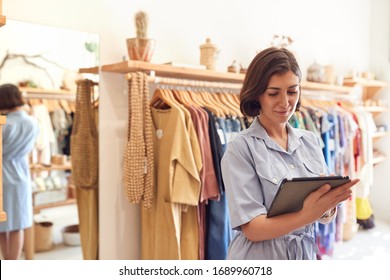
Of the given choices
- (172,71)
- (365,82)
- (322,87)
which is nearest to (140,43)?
(172,71)

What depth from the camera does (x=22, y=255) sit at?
1.39 meters

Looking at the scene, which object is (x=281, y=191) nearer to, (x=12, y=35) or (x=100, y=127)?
(x=100, y=127)

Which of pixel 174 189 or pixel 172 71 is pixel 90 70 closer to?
pixel 172 71

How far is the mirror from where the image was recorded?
1360 mm

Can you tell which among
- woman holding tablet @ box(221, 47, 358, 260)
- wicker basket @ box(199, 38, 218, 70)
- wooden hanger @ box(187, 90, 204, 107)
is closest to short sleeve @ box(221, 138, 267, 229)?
woman holding tablet @ box(221, 47, 358, 260)

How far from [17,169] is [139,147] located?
439 mm

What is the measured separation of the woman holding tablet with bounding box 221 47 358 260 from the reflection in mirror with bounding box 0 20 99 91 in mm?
862

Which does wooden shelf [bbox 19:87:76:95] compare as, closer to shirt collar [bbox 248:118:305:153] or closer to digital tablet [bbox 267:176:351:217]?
shirt collar [bbox 248:118:305:153]

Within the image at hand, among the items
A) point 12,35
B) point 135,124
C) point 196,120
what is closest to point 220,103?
point 196,120

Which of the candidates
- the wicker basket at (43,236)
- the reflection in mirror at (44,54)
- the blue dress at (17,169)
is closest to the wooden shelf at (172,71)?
the reflection in mirror at (44,54)

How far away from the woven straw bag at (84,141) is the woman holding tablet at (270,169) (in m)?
0.79

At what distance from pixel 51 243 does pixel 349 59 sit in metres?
2.39

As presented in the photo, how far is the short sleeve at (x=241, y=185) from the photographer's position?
0.86 meters

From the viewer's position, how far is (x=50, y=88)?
1435 millimetres
